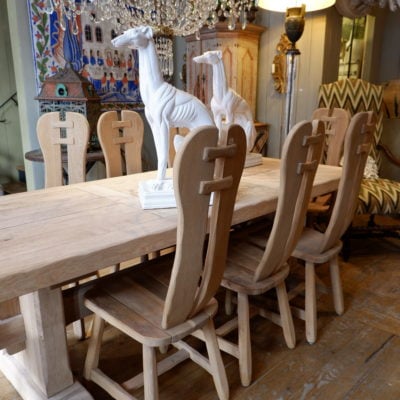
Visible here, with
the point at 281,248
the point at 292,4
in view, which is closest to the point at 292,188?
the point at 281,248

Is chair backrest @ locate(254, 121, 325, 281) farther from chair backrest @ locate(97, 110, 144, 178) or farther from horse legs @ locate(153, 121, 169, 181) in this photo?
chair backrest @ locate(97, 110, 144, 178)

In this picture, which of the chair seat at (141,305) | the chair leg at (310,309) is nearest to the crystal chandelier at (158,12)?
the chair seat at (141,305)

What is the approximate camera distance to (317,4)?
2.65 metres

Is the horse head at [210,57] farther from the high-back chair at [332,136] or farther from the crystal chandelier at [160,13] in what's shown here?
the high-back chair at [332,136]

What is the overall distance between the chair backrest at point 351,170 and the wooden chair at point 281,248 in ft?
0.79

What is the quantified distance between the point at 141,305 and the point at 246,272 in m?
0.44

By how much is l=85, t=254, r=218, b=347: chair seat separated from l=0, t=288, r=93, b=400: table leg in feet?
0.39

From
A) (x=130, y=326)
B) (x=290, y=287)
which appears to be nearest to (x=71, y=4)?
(x=130, y=326)

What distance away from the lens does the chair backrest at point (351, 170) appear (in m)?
1.48

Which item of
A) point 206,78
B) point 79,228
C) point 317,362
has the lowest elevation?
point 317,362

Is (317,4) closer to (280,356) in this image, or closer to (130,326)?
(280,356)

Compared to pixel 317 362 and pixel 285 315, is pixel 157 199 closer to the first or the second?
pixel 285 315

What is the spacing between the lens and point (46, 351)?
1193mm

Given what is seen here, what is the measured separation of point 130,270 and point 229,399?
59cm
